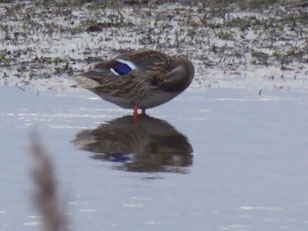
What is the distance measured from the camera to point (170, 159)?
22.8 feet

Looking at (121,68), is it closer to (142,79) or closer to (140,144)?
(142,79)

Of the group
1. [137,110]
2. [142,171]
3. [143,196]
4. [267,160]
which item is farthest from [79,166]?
[137,110]

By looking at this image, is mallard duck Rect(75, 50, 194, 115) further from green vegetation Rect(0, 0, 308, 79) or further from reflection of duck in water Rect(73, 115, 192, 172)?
green vegetation Rect(0, 0, 308, 79)

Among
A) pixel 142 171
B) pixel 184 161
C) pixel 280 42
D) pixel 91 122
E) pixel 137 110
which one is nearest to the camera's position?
pixel 142 171

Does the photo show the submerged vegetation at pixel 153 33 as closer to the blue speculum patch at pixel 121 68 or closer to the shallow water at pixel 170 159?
the shallow water at pixel 170 159

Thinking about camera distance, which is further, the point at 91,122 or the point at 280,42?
the point at 280,42

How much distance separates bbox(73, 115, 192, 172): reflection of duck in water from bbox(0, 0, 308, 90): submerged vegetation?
9.48 ft

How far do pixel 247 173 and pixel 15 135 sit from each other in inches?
100.0

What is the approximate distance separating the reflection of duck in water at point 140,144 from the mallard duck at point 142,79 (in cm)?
24

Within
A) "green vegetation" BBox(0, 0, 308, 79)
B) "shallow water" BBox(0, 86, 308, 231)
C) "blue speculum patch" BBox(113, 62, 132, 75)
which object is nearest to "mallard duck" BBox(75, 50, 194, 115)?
"blue speculum patch" BBox(113, 62, 132, 75)

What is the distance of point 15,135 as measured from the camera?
25.8ft

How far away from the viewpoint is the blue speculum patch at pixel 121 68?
29.6 feet

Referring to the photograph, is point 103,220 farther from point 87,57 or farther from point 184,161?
point 87,57

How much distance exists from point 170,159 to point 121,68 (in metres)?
2.35
